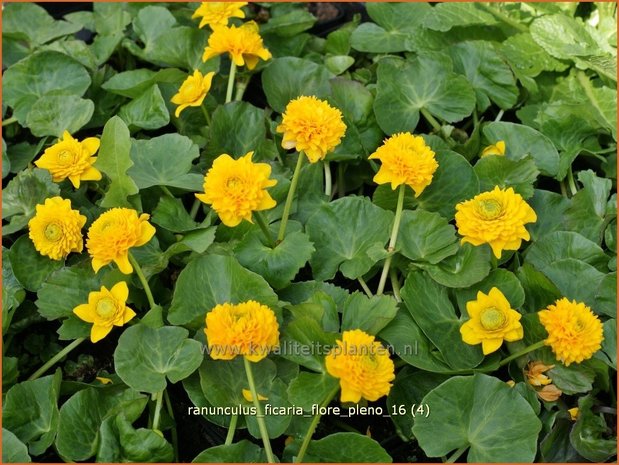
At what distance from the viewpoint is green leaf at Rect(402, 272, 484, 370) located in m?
1.12

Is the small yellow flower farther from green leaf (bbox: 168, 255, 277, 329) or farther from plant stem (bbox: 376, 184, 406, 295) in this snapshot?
green leaf (bbox: 168, 255, 277, 329)

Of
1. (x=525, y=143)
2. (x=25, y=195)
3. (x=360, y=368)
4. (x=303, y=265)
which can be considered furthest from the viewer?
(x=525, y=143)

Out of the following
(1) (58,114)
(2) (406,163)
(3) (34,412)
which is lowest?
(3) (34,412)

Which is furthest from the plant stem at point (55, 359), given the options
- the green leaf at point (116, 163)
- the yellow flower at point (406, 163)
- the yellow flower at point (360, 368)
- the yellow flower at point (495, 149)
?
the yellow flower at point (495, 149)

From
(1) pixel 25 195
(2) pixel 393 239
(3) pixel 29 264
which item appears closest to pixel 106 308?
(3) pixel 29 264

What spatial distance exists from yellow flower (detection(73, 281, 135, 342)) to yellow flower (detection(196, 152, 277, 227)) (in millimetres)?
200

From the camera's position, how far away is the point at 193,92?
1377 mm

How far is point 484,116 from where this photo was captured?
Result: 1.65m

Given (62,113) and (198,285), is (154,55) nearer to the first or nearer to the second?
(62,113)

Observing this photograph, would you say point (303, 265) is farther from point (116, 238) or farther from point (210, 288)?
point (116, 238)

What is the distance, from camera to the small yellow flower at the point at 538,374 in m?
1.11

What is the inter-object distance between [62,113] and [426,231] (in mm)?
761

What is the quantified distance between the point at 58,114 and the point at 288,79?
0.46 meters

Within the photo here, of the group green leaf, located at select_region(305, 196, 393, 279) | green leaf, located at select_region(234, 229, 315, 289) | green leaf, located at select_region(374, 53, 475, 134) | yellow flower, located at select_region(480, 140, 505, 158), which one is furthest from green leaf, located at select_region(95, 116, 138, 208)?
yellow flower, located at select_region(480, 140, 505, 158)
